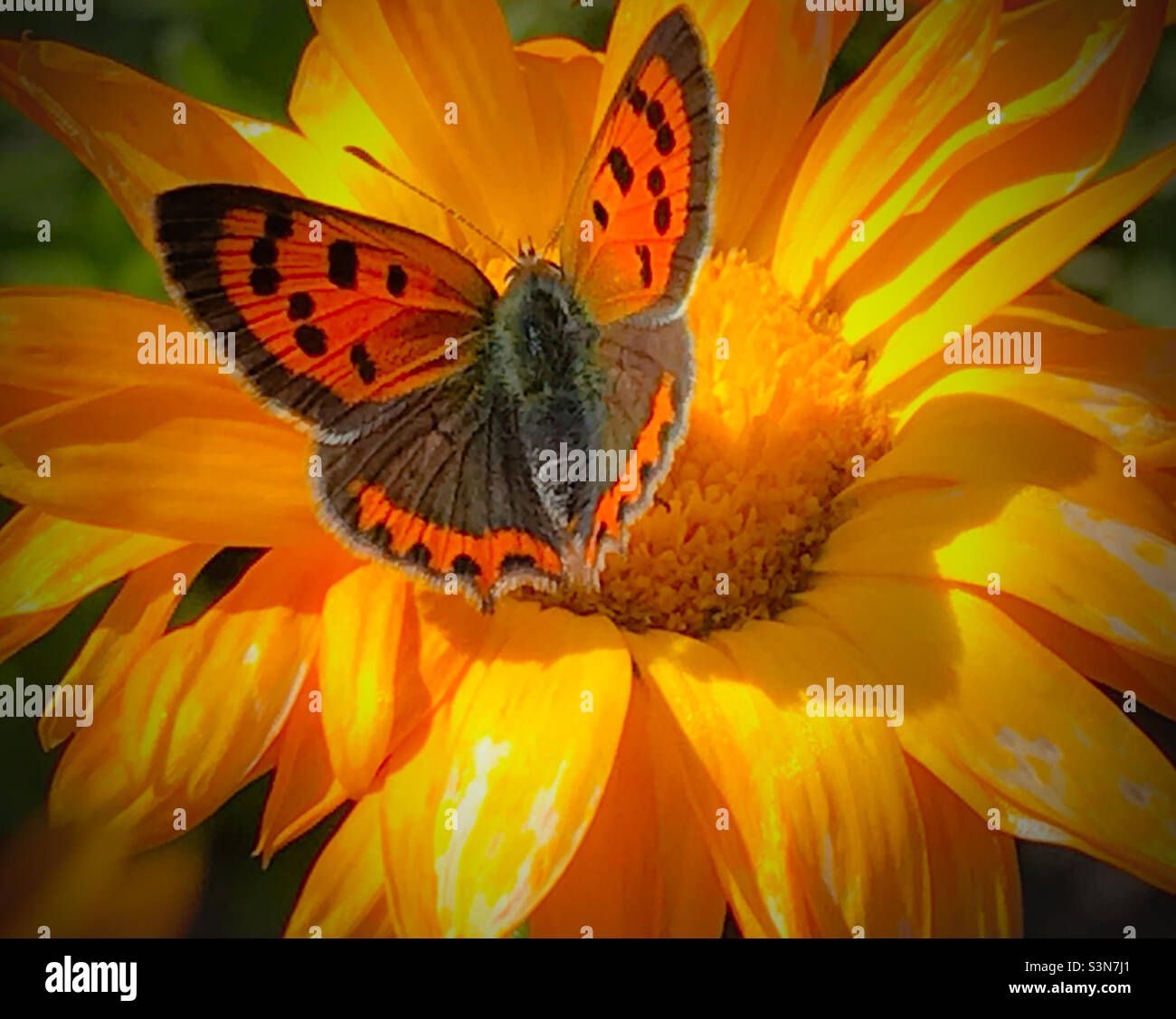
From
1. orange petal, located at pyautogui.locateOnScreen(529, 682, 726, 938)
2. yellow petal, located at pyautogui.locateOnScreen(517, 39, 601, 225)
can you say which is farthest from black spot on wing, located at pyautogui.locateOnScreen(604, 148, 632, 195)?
orange petal, located at pyautogui.locateOnScreen(529, 682, 726, 938)

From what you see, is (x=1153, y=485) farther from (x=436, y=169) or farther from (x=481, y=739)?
(x=436, y=169)

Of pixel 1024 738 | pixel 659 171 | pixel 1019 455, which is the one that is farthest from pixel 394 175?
pixel 1024 738

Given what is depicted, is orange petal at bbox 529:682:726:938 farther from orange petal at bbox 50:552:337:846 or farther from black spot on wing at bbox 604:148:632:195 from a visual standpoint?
black spot on wing at bbox 604:148:632:195

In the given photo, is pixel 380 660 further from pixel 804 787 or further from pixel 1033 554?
pixel 1033 554

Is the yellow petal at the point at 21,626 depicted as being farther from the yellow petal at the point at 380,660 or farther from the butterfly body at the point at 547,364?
the butterfly body at the point at 547,364

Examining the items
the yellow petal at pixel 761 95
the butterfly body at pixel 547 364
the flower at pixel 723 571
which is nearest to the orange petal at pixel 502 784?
the flower at pixel 723 571
